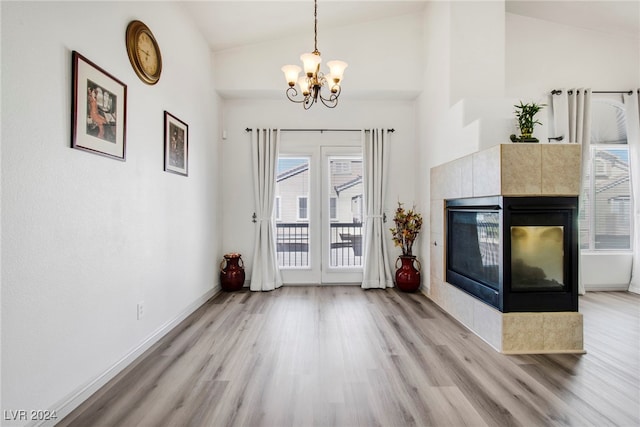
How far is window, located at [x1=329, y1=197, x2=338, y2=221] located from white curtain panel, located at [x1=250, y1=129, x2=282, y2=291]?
88cm

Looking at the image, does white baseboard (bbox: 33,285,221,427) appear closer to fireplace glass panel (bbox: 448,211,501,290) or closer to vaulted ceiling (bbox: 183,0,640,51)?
fireplace glass panel (bbox: 448,211,501,290)

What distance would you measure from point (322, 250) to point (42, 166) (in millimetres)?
3464

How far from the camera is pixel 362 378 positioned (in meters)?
2.01

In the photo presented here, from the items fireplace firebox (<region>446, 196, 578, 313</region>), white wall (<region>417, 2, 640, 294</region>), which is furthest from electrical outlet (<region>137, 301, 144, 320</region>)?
white wall (<region>417, 2, 640, 294</region>)

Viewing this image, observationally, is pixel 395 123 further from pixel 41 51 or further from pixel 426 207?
pixel 41 51

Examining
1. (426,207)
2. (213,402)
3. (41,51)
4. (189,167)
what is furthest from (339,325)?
(41,51)

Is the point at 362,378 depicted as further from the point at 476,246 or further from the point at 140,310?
the point at 140,310

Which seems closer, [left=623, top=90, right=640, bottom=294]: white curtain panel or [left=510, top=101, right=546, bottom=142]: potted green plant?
[left=510, top=101, right=546, bottom=142]: potted green plant

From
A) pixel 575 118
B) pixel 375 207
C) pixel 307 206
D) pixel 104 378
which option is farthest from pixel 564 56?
pixel 104 378

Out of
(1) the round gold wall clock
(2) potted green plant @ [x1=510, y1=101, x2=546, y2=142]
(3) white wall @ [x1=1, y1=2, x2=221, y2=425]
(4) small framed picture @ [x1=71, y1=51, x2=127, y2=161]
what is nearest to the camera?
(3) white wall @ [x1=1, y1=2, x2=221, y2=425]

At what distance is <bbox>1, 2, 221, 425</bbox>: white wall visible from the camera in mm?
1394

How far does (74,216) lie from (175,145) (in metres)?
1.47

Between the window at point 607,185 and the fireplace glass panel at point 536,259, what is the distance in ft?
8.44

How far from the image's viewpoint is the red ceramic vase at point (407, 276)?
13.5ft
